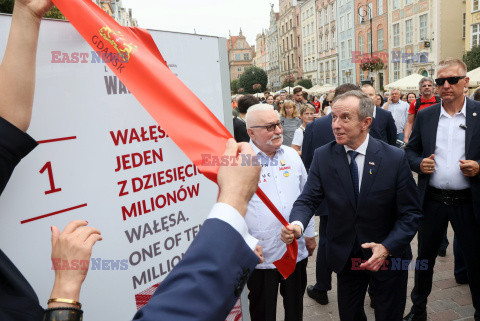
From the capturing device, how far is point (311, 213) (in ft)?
9.29

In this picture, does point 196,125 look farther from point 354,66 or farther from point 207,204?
point 354,66

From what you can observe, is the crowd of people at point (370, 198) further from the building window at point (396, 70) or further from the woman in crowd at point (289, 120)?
the building window at point (396, 70)

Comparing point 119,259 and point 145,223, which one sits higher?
point 145,223

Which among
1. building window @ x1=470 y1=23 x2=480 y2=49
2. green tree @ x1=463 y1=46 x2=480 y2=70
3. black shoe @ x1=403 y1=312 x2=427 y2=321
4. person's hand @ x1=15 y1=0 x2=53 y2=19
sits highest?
building window @ x1=470 y1=23 x2=480 y2=49

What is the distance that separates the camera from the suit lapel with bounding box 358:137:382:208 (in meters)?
2.71

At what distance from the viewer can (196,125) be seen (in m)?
1.51

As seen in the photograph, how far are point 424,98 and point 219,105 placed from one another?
242 inches

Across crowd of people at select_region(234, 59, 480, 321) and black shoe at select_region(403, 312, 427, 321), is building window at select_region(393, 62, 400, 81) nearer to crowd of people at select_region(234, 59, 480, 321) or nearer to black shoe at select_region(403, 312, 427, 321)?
crowd of people at select_region(234, 59, 480, 321)

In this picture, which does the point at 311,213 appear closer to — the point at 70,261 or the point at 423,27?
the point at 70,261

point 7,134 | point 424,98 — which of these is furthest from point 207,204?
point 424,98

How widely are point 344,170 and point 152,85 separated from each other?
1732 millimetres

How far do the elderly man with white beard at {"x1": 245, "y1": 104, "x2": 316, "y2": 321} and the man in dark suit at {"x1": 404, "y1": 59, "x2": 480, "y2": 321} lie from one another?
4.21 feet

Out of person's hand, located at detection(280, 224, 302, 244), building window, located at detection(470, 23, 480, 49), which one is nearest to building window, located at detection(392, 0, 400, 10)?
building window, located at detection(470, 23, 480, 49)

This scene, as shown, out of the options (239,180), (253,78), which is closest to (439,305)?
(239,180)
